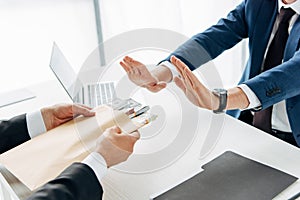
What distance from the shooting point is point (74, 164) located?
857 millimetres

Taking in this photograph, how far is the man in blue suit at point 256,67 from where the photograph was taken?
3.62ft

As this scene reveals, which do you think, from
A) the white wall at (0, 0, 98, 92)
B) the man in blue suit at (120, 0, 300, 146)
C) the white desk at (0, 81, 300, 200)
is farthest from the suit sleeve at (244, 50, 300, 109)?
the white wall at (0, 0, 98, 92)

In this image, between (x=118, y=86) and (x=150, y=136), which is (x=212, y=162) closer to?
(x=150, y=136)

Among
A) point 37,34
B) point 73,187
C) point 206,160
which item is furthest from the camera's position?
point 37,34

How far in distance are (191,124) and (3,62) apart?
1545mm

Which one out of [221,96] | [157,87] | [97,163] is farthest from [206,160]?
[157,87]

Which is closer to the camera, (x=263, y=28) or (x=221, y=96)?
(x=221, y=96)

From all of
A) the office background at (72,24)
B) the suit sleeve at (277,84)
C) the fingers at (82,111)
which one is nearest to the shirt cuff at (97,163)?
the fingers at (82,111)

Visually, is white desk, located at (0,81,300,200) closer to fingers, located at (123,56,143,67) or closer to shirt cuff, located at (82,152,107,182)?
shirt cuff, located at (82,152,107,182)

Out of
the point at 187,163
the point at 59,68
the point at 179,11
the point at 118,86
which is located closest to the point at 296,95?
the point at 187,163

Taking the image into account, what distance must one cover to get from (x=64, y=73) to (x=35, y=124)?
26cm

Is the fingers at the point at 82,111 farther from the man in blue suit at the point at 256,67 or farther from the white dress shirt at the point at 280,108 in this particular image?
the white dress shirt at the point at 280,108

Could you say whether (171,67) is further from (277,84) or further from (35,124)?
(35,124)

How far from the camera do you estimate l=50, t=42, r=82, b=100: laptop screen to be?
1264 millimetres
